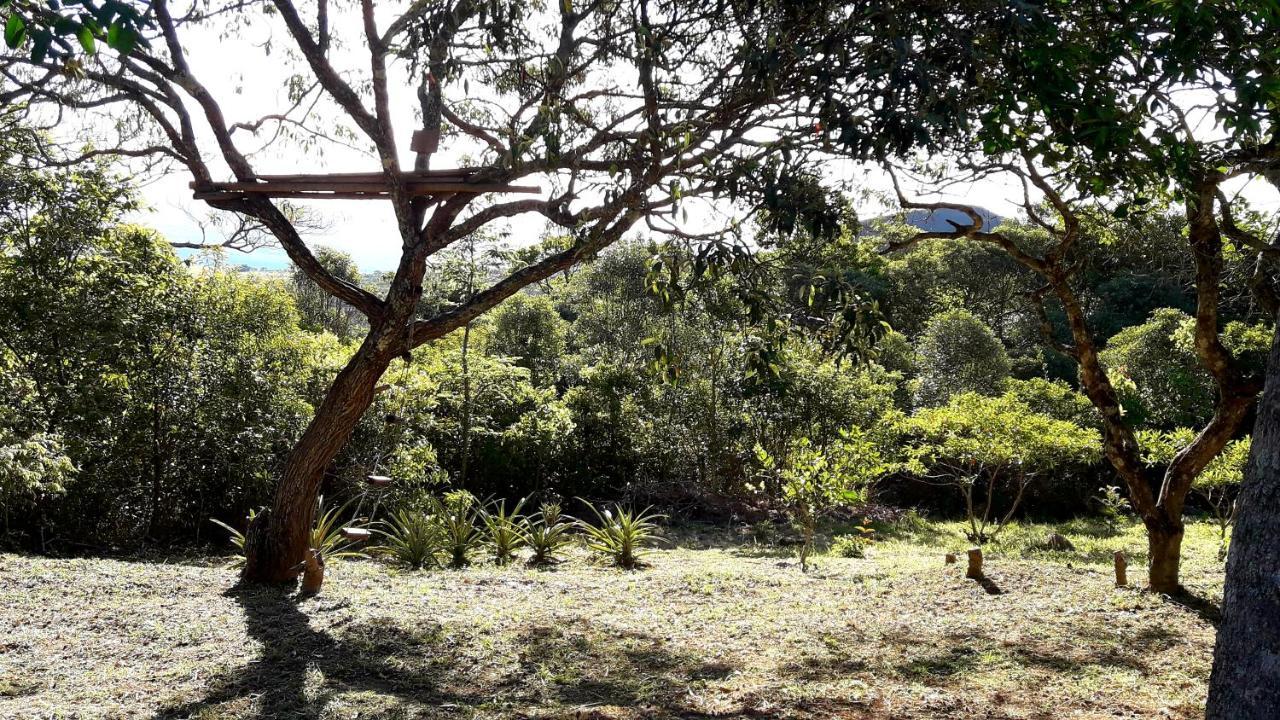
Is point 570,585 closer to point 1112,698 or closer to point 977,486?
point 1112,698

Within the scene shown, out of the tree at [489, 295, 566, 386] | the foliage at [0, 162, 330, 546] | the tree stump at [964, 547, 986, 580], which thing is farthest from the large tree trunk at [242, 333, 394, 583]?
the tree at [489, 295, 566, 386]

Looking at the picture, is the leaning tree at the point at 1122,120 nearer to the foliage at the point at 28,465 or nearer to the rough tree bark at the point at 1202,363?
the rough tree bark at the point at 1202,363

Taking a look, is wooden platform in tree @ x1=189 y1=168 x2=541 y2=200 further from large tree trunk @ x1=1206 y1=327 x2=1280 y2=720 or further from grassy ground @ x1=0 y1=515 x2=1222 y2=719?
large tree trunk @ x1=1206 y1=327 x2=1280 y2=720

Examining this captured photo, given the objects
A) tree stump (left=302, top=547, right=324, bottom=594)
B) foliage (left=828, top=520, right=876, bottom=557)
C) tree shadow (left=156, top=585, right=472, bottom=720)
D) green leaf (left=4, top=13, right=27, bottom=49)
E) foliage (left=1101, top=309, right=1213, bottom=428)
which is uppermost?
foliage (left=1101, top=309, right=1213, bottom=428)

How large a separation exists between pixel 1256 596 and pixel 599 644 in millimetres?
3031

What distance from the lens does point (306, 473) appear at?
5.37 meters

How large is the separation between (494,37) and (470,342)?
11.3m

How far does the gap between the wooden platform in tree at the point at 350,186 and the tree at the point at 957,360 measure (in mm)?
11710

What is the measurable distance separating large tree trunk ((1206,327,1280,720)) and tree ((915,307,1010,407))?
13.1 metres

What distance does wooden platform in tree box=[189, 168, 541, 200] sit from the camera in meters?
4.96

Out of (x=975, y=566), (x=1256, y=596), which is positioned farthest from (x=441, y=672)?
(x=975, y=566)

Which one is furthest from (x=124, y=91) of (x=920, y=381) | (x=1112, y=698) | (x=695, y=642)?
(x=920, y=381)

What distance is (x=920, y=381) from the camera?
1516 centimetres

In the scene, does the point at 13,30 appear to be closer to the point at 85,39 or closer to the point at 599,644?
the point at 85,39
